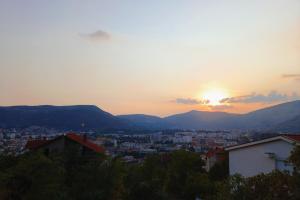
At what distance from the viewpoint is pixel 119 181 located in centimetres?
A: 2972

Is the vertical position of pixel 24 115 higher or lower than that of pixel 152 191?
higher

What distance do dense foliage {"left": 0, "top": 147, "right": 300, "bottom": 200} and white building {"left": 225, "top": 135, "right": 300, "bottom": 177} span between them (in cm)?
252

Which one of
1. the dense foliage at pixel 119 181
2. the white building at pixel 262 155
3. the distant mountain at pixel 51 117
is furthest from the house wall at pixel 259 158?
the distant mountain at pixel 51 117

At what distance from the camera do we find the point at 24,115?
6452 inches

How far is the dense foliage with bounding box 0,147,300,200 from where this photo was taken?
29.5ft

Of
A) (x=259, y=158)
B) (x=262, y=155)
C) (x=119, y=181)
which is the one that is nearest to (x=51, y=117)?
(x=119, y=181)

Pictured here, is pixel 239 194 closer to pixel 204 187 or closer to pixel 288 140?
pixel 288 140

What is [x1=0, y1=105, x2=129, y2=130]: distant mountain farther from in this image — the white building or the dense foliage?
the white building

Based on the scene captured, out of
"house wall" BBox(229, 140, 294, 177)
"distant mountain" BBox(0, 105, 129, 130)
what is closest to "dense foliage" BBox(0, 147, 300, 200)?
"house wall" BBox(229, 140, 294, 177)

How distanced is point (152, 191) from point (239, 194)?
66.0 ft

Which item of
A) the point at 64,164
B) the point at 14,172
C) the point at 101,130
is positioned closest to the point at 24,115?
the point at 101,130

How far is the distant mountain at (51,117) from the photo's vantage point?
159 m

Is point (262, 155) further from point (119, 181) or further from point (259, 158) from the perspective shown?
point (119, 181)

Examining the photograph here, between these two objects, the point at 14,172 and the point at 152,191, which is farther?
the point at 152,191
